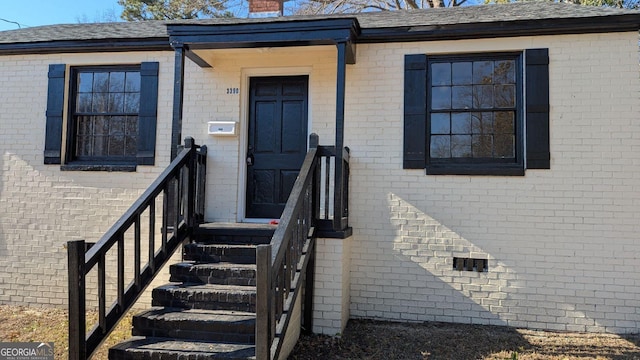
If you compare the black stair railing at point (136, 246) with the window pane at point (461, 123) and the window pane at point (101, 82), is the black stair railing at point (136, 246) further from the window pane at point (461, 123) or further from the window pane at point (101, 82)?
the window pane at point (461, 123)

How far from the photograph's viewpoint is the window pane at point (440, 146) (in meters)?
5.25

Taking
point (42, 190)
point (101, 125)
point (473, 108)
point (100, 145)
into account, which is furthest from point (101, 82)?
point (473, 108)

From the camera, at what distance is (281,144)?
18.4ft

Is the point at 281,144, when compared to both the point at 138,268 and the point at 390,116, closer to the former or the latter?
the point at 390,116

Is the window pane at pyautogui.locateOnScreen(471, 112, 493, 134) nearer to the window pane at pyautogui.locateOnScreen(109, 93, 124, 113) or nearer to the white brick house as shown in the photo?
the white brick house

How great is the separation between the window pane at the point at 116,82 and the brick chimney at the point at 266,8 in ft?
7.00

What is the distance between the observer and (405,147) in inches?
205

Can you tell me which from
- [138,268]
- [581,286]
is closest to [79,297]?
[138,268]

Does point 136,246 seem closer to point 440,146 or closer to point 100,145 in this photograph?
point 100,145

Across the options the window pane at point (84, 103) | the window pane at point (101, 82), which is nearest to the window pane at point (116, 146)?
the window pane at point (84, 103)

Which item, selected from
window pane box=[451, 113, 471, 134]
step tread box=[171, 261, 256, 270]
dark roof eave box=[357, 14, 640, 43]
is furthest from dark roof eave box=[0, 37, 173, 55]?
window pane box=[451, 113, 471, 134]

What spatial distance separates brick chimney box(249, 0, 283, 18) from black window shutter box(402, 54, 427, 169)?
2330 mm

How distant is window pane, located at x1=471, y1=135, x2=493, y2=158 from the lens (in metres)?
5.15

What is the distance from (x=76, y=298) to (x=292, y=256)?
1721 mm
